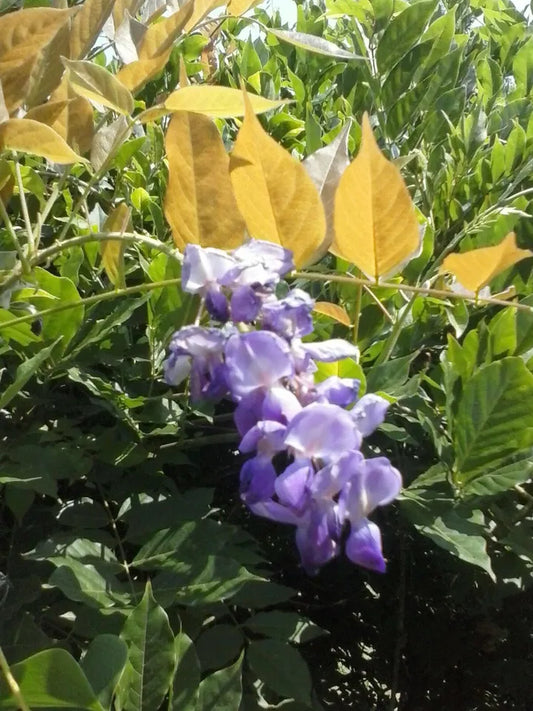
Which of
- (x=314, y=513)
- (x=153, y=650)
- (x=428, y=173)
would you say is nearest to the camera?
(x=314, y=513)

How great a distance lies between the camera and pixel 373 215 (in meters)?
0.50

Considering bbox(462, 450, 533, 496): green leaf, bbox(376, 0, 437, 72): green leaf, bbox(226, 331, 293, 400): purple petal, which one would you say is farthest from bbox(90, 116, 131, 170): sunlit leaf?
bbox(376, 0, 437, 72): green leaf

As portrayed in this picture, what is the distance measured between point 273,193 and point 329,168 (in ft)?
0.33

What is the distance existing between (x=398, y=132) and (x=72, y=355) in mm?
587

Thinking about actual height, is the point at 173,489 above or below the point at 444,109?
below

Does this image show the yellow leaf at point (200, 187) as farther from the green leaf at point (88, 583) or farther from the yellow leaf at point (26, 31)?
the green leaf at point (88, 583)

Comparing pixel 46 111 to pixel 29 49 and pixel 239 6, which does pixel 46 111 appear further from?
pixel 239 6

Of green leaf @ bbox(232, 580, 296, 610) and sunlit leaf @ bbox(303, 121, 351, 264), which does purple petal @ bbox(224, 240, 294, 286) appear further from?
green leaf @ bbox(232, 580, 296, 610)

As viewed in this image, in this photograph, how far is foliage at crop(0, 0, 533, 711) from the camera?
1.78 ft

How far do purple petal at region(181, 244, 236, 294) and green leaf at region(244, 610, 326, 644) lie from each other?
384 millimetres

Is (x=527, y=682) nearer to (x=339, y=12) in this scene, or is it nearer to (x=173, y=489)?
(x=173, y=489)

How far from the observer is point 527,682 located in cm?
105

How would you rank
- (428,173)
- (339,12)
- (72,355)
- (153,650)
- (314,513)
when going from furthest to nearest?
(339,12) → (428,173) → (72,355) → (153,650) → (314,513)

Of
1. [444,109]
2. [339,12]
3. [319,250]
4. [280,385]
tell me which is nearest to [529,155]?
[444,109]
